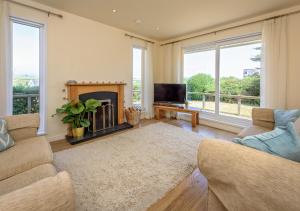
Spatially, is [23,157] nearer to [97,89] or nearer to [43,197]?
[43,197]

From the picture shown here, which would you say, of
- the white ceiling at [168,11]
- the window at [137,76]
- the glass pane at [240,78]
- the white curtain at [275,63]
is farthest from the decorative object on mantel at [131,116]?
the white curtain at [275,63]

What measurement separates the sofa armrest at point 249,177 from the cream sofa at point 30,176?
0.85 meters

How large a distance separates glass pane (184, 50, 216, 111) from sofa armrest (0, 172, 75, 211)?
4409 millimetres

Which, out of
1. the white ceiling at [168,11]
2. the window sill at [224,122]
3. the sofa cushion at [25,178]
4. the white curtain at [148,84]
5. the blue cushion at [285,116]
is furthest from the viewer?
the white curtain at [148,84]

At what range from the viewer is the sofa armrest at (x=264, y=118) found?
258cm

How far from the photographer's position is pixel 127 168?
7.16 feet

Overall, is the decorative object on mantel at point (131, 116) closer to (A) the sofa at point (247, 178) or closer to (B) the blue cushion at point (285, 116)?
(B) the blue cushion at point (285, 116)

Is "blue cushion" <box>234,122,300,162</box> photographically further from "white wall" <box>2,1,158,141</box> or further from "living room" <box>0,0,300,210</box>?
"white wall" <box>2,1,158,141</box>

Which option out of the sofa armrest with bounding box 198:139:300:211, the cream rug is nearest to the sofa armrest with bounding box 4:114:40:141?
the cream rug

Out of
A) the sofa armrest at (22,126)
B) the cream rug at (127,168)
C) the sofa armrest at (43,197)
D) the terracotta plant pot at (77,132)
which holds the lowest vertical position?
the cream rug at (127,168)

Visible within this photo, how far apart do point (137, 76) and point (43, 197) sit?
14.9 ft

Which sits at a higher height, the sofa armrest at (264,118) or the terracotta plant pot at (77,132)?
the sofa armrest at (264,118)

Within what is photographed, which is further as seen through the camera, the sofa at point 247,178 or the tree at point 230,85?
the tree at point 230,85

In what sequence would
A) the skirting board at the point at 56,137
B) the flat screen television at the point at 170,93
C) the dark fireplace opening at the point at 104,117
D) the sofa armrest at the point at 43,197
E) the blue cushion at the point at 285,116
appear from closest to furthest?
the sofa armrest at the point at 43,197
the blue cushion at the point at 285,116
the skirting board at the point at 56,137
the dark fireplace opening at the point at 104,117
the flat screen television at the point at 170,93
